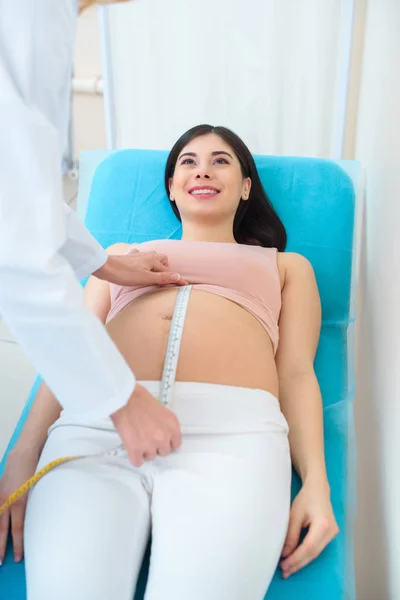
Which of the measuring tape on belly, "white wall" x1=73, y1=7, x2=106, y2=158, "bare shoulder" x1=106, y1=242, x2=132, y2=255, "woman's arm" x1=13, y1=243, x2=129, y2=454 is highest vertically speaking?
"white wall" x1=73, y1=7, x2=106, y2=158

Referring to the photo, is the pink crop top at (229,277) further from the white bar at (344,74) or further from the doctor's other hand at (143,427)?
the white bar at (344,74)

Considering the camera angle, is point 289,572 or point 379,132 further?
point 379,132

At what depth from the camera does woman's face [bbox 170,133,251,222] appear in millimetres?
1621

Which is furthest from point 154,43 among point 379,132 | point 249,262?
point 249,262

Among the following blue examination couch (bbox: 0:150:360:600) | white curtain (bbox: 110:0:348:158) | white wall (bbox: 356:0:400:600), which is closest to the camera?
white wall (bbox: 356:0:400:600)

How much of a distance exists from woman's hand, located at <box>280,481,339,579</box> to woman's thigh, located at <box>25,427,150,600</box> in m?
0.27

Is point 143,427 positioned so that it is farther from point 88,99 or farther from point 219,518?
point 88,99

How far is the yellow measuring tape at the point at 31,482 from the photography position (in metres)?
1.06

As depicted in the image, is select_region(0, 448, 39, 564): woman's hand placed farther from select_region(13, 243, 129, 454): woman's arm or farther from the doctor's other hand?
the doctor's other hand

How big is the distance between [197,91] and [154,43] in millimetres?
252

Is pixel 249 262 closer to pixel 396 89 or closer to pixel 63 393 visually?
pixel 396 89

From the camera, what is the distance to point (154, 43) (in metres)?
2.29

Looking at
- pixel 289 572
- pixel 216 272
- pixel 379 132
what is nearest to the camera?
pixel 289 572

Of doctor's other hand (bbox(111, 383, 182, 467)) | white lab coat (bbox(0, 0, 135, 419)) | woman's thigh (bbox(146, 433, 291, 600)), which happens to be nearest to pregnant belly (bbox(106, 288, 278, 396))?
woman's thigh (bbox(146, 433, 291, 600))
